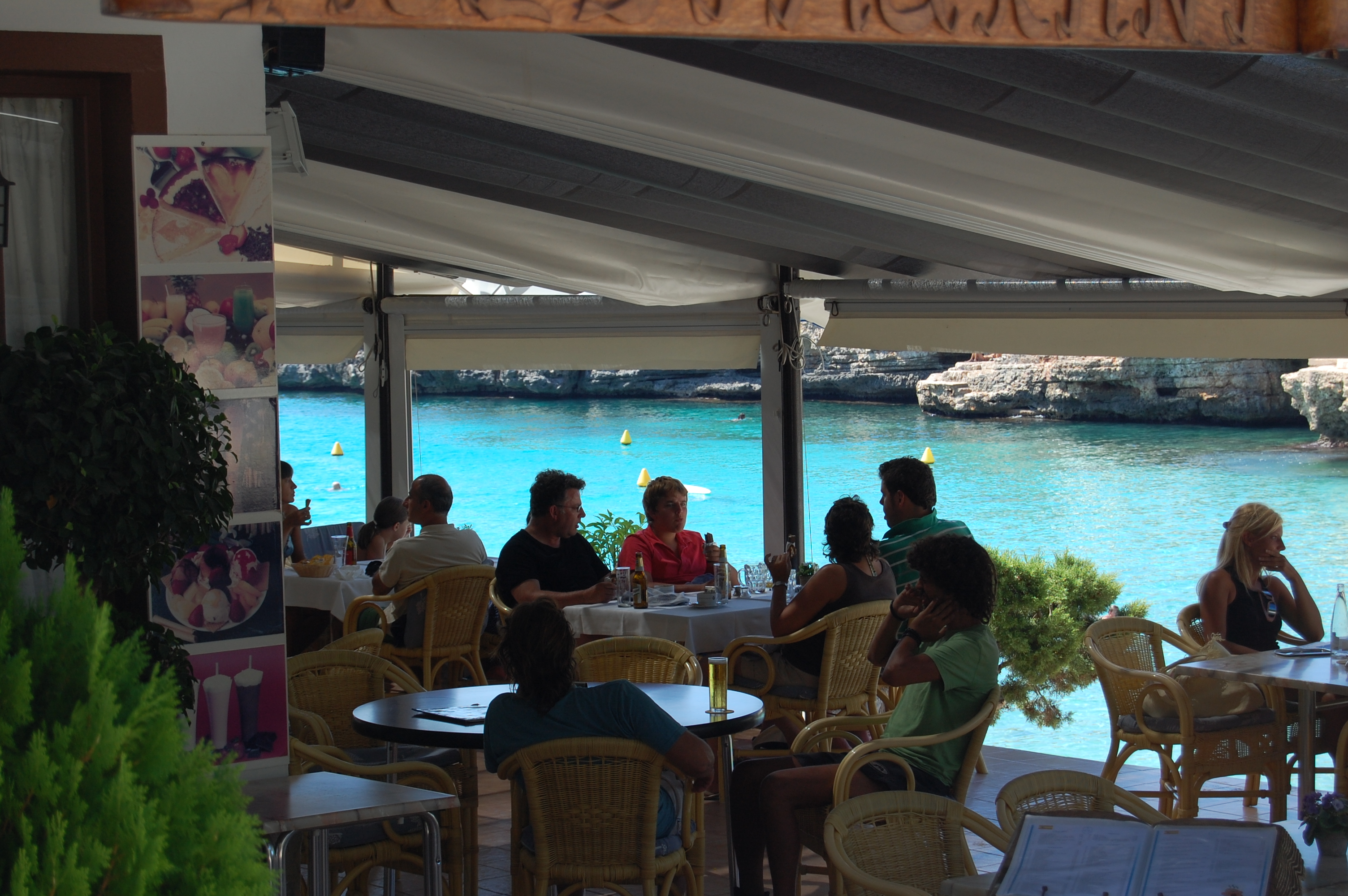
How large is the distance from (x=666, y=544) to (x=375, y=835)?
306cm

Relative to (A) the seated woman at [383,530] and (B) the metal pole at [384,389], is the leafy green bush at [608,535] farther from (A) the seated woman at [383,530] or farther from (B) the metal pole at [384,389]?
(B) the metal pole at [384,389]

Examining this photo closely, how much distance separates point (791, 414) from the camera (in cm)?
764

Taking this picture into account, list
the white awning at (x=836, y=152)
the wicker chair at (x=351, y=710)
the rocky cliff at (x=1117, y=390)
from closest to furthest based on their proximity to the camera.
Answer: the wicker chair at (x=351, y=710), the white awning at (x=836, y=152), the rocky cliff at (x=1117, y=390)

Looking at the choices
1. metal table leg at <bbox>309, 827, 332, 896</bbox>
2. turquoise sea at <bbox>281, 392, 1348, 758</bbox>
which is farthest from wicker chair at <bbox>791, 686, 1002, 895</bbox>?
turquoise sea at <bbox>281, 392, 1348, 758</bbox>

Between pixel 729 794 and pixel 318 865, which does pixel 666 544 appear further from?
pixel 318 865

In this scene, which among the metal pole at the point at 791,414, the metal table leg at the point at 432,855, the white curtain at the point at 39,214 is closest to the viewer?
the metal table leg at the point at 432,855

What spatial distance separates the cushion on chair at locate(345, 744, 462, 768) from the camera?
4023mm

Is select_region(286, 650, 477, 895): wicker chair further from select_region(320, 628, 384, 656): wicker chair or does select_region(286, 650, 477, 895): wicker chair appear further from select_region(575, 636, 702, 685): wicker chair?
select_region(575, 636, 702, 685): wicker chair

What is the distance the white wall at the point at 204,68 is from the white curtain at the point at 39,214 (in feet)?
0.75

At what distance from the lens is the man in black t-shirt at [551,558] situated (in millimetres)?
5746

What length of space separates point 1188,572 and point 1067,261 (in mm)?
20796

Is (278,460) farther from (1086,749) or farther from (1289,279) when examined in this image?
(1086,749)

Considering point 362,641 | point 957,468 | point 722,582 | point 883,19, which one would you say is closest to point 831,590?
point 722,582

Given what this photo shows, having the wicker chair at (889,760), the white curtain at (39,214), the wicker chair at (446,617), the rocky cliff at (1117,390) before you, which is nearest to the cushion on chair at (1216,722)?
the wicker chair at (889,760)
